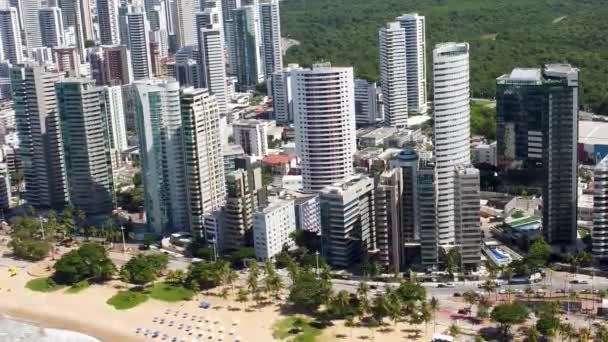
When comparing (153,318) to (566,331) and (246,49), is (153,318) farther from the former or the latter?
(246,49)

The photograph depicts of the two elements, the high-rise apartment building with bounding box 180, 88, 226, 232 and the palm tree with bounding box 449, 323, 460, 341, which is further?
the high-rise apartment building with bounding box 180, 88, 226, 232

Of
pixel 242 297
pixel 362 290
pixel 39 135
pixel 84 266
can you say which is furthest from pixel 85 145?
pixel 362 290

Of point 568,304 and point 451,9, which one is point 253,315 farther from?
point 451,9

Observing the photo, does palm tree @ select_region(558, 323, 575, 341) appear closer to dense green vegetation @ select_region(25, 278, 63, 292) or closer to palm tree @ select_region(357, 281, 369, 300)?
palm tree @ select_region(357, 281, 369, 300)

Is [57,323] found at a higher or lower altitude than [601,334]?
lower

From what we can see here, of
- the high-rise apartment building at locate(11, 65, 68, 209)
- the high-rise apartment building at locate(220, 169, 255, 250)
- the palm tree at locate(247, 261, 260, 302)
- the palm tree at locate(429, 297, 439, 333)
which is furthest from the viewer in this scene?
the high-rise apartment building at locate(11, 65, 68, 209)

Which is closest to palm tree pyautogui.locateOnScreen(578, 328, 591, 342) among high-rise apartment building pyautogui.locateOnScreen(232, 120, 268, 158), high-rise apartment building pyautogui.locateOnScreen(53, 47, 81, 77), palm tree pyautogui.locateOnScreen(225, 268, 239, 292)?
palm tree pyautogui.locateOnScreen(225, 268, 239, 292)

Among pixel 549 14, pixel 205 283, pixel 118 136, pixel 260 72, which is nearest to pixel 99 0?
pixel 260 72
